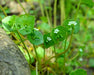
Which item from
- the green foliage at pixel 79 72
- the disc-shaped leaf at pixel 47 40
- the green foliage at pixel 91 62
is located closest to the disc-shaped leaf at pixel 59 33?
the disc-shaped leaf at pixel 47 40

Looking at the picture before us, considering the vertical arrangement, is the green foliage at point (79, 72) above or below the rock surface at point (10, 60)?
below

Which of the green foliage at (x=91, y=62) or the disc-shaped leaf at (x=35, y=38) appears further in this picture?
the green foliage at (x=91, y=62)

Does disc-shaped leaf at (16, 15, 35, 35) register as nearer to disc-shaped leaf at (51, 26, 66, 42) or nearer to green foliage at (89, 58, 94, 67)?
disc-shaped leaf at (51, 26, 66, 42)

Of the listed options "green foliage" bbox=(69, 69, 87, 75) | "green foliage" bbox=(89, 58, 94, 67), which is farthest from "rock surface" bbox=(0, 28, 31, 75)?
"green foliage" bbox=(89, 58, 94, 67)

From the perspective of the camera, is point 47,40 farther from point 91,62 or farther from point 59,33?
point 91,62

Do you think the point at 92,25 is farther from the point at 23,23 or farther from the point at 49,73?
the point at 23,23

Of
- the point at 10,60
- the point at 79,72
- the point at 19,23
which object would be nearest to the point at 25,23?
the point at 19,23

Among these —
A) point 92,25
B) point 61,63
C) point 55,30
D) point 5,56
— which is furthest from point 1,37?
point 92,25

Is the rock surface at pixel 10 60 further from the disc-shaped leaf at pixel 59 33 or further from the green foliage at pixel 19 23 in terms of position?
the disc-shaped leaf at pixel 59 33
